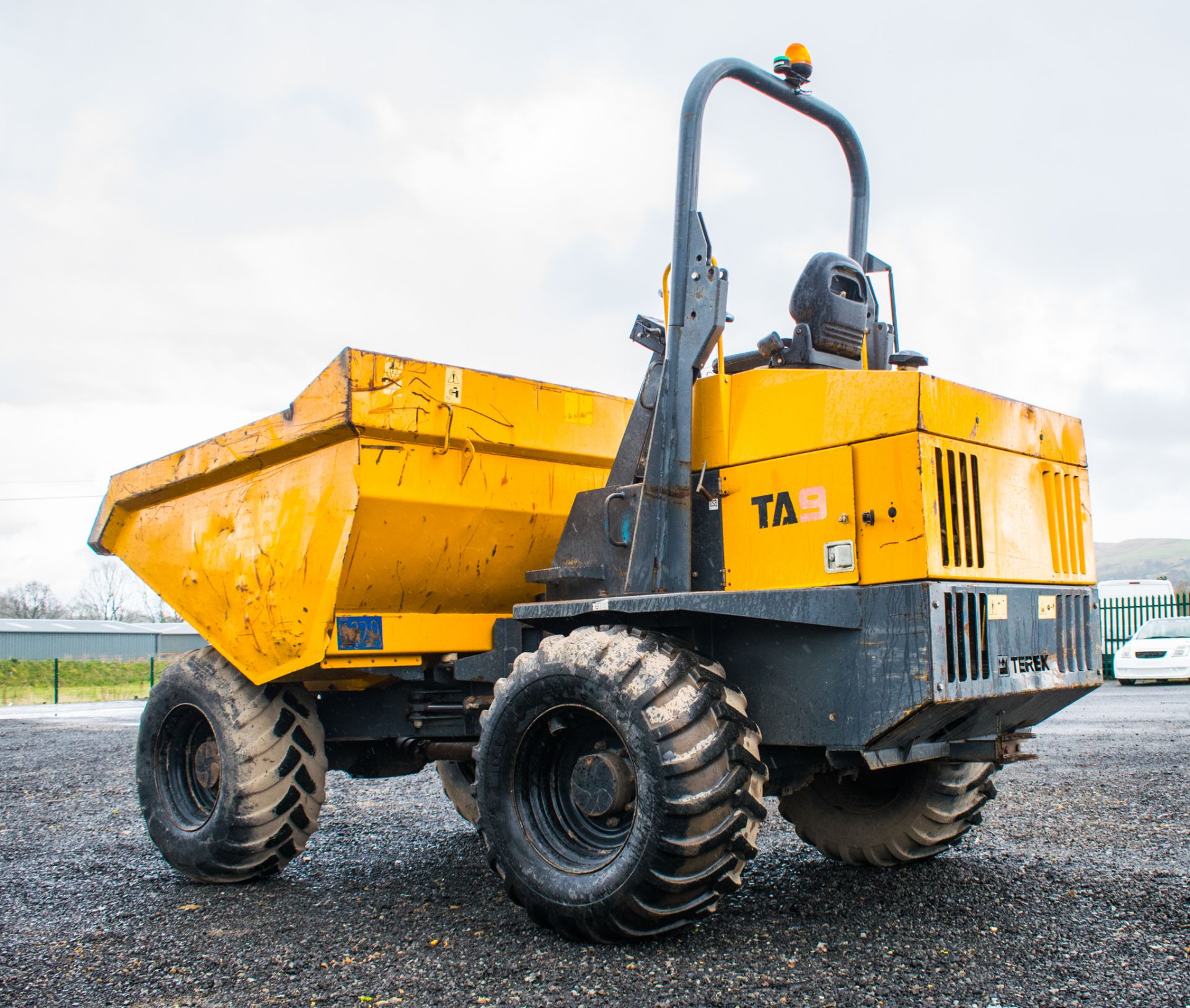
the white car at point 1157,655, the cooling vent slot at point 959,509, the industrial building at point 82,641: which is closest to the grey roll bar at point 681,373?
the cooling vent slot at point 959,509

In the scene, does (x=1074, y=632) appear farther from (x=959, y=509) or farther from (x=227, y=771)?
(x=227, y=771)

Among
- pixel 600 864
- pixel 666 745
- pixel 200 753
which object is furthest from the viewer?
pixel 200 753

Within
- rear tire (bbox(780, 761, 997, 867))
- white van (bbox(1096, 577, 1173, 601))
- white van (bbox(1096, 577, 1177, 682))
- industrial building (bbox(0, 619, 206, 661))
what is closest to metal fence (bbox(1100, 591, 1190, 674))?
white van (bbox(1096, 577, 1177, 682))

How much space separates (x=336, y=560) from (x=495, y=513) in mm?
828

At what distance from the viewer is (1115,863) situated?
17.4ft

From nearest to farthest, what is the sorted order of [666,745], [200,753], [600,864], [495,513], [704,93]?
[666,745], [600,864], [704,93], [495,513], [200,753]

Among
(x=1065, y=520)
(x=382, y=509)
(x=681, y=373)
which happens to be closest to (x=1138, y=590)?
(x=1065, y=520)

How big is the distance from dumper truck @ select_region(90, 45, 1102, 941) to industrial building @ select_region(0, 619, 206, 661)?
174 feet

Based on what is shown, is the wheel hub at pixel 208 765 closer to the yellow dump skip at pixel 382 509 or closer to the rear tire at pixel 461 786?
the yellow dump skip at pixel 382 509

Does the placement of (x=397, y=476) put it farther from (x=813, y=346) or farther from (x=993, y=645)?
(x=993, y=645)

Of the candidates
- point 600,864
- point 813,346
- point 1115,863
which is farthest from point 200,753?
point 1115,863

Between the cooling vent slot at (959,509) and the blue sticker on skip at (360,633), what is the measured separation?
2.76m

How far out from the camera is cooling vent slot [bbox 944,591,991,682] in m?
3.77

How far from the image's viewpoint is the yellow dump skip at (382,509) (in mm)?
5086
